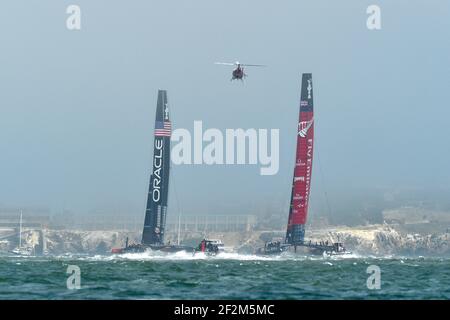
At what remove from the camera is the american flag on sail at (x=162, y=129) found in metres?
179

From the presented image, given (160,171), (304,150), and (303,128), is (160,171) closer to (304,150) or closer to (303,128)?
(304,150)

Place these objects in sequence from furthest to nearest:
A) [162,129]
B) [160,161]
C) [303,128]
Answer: [162,129] < [160,161] < [303,128]

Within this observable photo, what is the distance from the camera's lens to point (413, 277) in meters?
95.5

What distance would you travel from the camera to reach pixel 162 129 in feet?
588

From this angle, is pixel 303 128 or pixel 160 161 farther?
pixel 160 161

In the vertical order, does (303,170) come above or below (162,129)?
below

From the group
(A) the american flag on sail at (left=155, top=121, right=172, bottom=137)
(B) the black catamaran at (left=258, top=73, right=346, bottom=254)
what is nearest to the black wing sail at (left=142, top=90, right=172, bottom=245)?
(A) the american flag on sail at (left=155, top=121, right=172, bottom=137)

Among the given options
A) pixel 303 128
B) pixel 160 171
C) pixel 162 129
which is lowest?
pixel 160 171

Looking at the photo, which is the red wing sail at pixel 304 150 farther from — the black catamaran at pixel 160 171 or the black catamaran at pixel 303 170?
the black catamaran at pixel 160 171

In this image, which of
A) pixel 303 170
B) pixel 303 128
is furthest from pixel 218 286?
pixel 303 128

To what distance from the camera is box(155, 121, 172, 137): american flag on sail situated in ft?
587

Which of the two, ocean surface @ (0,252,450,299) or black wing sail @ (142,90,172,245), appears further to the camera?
black wing sail @ (142,90,172,245)

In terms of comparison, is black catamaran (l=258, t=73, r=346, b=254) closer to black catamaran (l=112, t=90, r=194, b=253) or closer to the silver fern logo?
the silver fern logo
